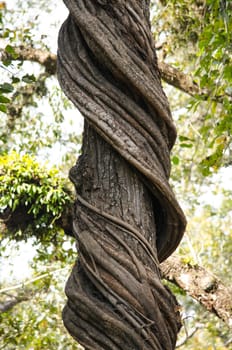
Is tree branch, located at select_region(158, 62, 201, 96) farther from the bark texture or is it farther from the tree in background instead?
the bark texture

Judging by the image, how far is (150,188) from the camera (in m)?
1.00

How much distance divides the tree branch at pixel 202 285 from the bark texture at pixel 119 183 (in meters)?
2.19

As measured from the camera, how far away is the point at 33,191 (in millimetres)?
3404

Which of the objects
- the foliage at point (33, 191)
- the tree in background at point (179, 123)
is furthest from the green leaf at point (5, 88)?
the foliage at point (33, 191)

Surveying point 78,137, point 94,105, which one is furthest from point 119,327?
point 78,137

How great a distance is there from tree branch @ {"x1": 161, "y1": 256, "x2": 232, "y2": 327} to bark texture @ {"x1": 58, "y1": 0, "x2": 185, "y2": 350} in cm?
219

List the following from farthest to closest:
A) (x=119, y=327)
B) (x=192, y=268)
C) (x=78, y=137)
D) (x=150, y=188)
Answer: (x=78, y=137) < (x=192, y=268) < (x=150, y=188) < (x=119, y=327)

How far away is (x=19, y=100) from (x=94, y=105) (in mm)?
4340

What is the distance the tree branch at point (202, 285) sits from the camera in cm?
317

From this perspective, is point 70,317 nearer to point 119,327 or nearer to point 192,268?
point 119,327

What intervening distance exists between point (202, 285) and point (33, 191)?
3.68ft

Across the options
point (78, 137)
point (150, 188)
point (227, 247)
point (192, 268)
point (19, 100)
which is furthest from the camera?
point (227, 247)

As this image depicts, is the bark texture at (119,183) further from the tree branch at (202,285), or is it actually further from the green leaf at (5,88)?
the tree branch at (202,285)

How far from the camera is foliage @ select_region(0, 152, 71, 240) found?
3.39 m
